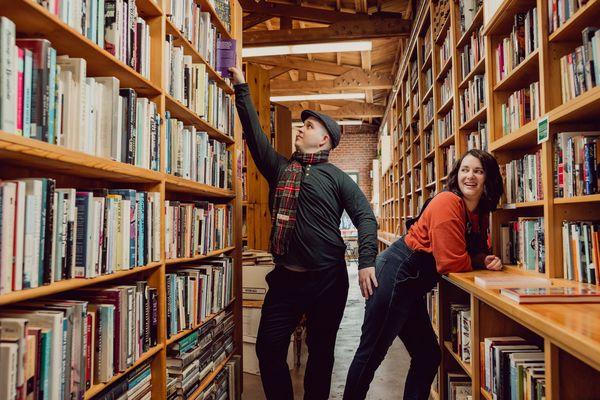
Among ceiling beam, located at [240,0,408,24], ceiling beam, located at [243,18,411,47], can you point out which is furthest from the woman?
ceiling beam, located at [240,0,408,24]

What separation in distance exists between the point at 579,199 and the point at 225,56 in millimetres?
1788

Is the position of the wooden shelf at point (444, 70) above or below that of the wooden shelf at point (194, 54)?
above

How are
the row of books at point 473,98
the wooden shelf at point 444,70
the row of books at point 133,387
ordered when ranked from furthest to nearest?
the wooden shelf at point 444,70, the row of books at point 473,98, the row of books at point 133,387

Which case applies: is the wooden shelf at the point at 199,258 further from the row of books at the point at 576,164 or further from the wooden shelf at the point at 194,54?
the row of books at the point at 576,164

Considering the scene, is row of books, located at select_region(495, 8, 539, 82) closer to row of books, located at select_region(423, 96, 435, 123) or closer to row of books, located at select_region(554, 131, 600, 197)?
row of books, located at select_region(554, 131, 600, 197)

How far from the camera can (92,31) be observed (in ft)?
4.33

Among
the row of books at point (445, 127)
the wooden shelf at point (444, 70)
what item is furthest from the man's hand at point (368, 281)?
the wooden shelf at point (444, 70)

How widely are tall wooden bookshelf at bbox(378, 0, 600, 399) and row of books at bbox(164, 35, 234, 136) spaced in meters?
1.41

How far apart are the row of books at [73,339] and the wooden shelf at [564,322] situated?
3.79 feet

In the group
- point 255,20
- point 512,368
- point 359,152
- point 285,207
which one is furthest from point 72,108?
point 359,152

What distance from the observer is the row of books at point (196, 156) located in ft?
6.17

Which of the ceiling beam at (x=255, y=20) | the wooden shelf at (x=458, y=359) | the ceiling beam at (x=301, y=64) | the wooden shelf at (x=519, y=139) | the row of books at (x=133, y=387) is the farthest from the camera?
the ceiling beam at (x=301, y=64)

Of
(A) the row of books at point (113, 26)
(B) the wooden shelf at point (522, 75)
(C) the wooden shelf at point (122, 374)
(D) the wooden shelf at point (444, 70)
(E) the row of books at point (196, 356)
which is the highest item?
(D) the wooden shelf at point (444, 70)

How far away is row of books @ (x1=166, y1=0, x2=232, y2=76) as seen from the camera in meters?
1.92
